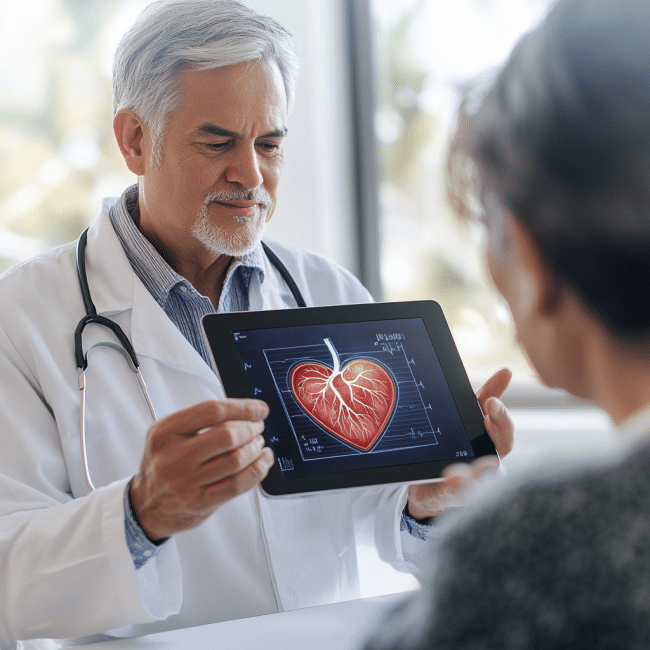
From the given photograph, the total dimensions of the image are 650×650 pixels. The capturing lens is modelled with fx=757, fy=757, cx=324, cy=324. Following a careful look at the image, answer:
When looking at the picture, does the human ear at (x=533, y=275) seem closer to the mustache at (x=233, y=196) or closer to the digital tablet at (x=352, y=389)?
the digital tablet at (x=352, y=389)

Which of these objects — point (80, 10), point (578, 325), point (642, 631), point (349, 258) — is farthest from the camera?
point (349, 258)

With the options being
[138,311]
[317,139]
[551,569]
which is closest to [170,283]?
[138,311]

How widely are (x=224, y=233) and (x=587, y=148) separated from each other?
0.97 meters

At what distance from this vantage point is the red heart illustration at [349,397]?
1.02m

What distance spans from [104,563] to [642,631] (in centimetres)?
75

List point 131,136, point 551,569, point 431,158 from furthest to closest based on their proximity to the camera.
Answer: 1. point 431,158
2. point 131,136
3. point 551,569

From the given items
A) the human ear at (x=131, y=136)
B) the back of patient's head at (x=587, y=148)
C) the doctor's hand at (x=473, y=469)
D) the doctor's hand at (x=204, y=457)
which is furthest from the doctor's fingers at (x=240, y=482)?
the human ear at (x=131, y=136)

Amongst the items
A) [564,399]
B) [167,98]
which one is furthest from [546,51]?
[564,399]

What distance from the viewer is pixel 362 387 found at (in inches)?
42.4

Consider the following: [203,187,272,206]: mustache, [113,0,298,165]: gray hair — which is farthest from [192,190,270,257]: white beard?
[113,0,298,165]: gray hair

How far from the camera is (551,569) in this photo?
430 mm

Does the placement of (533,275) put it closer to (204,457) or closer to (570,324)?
(570,324)

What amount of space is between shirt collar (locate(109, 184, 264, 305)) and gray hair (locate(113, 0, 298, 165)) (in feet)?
0.42

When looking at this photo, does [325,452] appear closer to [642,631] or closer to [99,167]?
[642,631]
